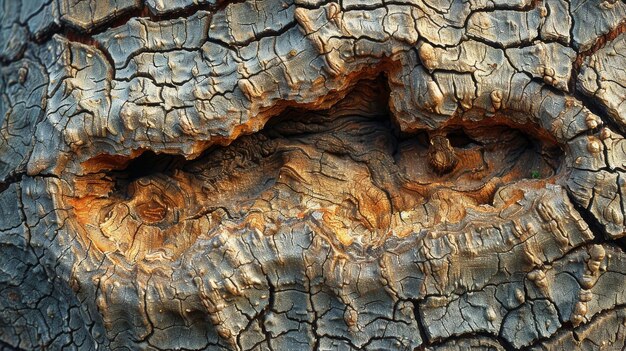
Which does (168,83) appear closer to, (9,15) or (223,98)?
(223,98)

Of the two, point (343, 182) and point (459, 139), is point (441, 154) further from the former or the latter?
point (343, 182)

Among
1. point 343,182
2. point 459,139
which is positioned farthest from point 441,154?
point 343,182

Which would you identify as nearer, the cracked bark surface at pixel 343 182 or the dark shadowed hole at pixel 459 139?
the cracked bark surface at pixel 343 182

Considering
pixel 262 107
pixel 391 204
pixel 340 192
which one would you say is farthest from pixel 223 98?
pixel 391 204

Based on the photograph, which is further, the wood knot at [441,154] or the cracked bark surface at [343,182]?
the wood knot at [441,154]

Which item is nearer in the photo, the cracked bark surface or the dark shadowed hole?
the cracked bark surface

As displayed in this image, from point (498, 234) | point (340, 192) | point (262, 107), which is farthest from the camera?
point (340, 192)

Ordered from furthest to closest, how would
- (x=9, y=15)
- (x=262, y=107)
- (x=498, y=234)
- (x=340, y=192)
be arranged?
(x=9, y=15) < (x=340, y=192) < (x=262, y=107) < (x=498, y=234)

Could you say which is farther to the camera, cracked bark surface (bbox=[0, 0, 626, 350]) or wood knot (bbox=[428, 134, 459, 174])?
wood knot (bbox=[428, 134, 459, 174])
